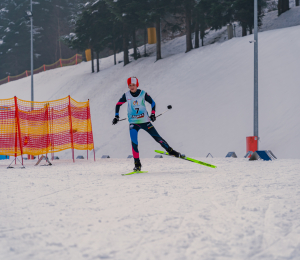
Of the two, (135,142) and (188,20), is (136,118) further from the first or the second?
(188,20)

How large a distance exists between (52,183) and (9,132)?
6416mm

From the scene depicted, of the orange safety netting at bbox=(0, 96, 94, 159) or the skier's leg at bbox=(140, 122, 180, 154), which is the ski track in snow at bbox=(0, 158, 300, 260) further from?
the orange safety netting at bbox=(0, 96, 94, 159)

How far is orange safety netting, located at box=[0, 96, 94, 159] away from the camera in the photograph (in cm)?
1171

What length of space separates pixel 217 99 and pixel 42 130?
9.80 m

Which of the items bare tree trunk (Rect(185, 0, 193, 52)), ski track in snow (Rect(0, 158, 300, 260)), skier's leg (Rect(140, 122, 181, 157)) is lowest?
ski track in snow (Rect(0, 158, 300, 260))

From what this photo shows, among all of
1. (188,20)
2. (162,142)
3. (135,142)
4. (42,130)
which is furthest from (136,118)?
(188,20)

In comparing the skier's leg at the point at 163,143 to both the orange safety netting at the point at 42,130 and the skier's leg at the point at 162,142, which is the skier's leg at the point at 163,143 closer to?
the skier's leg at the point at 162,142

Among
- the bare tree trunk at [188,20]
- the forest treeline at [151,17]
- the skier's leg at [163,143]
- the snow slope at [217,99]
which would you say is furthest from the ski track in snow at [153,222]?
the bare tree trunk at [188,20]

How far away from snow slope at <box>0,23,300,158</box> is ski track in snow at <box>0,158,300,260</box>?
30.8ft

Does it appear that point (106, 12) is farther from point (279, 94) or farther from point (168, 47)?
point (279, 94)

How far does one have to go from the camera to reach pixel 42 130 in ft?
41.0

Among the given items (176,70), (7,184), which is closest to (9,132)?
(7,184)

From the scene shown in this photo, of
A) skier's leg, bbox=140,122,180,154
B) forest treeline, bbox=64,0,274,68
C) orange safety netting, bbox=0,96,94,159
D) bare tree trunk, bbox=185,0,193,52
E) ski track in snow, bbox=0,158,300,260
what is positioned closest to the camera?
ski track in snow, bbox=0,158,300,260

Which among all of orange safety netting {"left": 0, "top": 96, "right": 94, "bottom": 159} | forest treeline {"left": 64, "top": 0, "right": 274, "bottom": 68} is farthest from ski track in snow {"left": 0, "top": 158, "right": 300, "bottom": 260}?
forest treeline {"left": 64, "top": 0, "right": 274, "bottom": 68}
